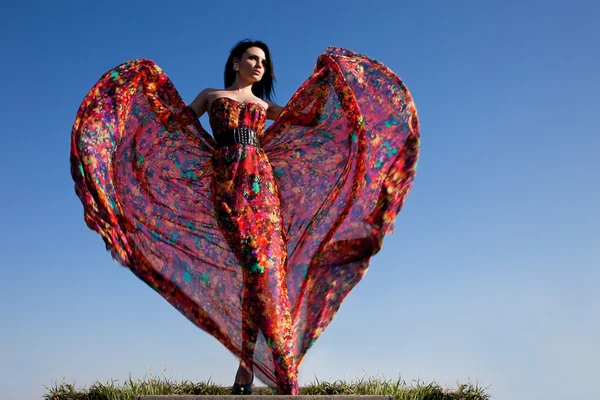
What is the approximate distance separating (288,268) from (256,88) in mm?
1627

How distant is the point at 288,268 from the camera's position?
508 centimetres

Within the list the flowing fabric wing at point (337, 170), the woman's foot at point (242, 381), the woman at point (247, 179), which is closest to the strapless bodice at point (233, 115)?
the woman at point (247, 179)

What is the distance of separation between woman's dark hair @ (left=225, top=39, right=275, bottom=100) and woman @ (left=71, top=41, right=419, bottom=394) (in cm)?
1

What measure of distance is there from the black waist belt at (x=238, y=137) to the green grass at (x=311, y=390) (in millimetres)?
2520

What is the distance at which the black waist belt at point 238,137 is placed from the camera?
15.7 feet

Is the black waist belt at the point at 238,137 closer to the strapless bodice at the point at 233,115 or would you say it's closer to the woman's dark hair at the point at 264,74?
the strapless bodice at the point at 233,115

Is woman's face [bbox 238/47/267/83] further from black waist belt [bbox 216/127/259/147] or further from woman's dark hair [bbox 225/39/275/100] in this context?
black waist belt [bbox 216/127/259/147]

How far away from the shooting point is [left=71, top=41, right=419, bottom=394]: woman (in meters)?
4.67

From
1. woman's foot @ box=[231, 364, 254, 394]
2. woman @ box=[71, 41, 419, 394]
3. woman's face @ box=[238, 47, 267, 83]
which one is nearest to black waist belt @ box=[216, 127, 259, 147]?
woman @ box=[71, 41, 419, 394]

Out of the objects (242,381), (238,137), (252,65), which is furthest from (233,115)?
(242,381)

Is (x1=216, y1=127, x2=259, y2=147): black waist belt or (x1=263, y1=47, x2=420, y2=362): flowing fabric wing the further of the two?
(x1=263, y1=47, x2=420, y2=362): flowing fabric wing

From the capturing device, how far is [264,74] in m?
5.40

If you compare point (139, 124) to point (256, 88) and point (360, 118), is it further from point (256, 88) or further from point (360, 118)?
point (360, 118)

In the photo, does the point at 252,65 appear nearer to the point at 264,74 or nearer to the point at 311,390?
the point at 264,74
